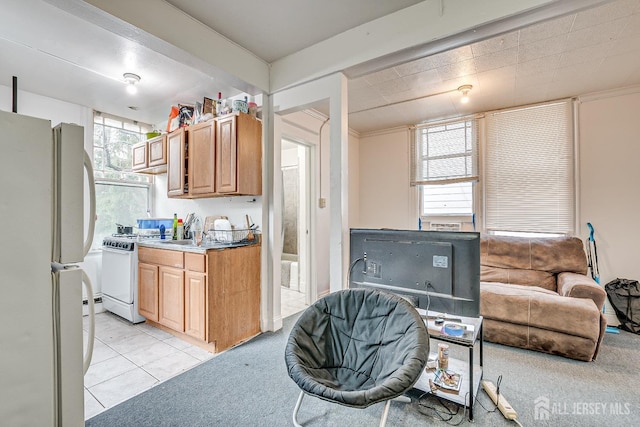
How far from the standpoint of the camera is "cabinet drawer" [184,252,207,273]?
2469mm

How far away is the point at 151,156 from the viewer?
3.56m

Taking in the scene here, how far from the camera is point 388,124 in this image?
4449mm

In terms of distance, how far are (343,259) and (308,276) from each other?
1.46 meters

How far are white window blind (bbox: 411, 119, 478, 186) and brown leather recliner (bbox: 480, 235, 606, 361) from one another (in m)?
1.07

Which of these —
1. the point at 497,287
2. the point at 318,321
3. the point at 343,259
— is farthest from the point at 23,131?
the point at 497,287

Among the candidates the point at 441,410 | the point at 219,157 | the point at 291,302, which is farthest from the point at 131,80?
the point at 441,410

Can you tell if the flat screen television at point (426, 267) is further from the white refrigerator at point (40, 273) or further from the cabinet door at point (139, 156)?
the cabinet door at point (139, 156)

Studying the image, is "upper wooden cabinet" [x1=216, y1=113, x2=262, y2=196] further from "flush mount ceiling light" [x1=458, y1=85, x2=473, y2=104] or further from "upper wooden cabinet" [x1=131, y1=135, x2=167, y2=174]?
"flush mount ceiling light" [x1=458, y1=85, x2=473, y2=104]

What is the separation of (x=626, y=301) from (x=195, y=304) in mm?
4291

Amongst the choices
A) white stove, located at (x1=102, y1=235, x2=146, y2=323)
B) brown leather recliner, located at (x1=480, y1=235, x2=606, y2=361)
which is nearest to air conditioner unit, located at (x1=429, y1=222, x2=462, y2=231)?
brown leather recliner, located at (x1=480, y1=235, x2=606, y2=361)

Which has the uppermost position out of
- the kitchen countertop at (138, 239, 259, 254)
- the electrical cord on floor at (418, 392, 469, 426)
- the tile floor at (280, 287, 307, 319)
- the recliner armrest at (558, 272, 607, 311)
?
the kitchen countertop at (138, 239, 259, 254)

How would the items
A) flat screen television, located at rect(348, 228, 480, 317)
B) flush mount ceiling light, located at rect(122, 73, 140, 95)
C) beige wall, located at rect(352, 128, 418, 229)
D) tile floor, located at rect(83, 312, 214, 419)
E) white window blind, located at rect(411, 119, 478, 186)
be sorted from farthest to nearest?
beige wall, located at rect(352, 128, 418, 229) → white window blind, located at rect(411, 119, 478, 186) → flush mount ceiling light, located at rect(122, 73, 140, 95) → tile floor, located at rect(83, 312, 214, 419) → flat screen television, located at rect(348, 228, 480, 317)

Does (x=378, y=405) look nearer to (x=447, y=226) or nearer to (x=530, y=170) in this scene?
(x=447, y=226)

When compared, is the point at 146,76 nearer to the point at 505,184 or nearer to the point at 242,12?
the point at 242,12
